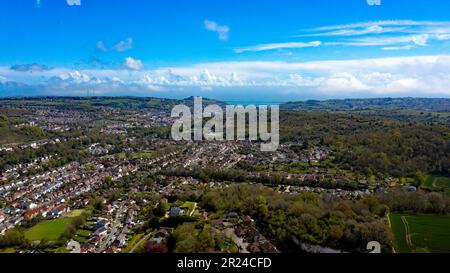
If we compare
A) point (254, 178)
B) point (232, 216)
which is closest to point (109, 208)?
point (232, 216)

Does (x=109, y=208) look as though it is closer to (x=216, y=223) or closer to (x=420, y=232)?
(x=216, y=223)

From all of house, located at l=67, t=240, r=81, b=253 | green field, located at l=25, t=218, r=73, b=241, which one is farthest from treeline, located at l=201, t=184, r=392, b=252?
green field, located at l=25, t=218, r=73, b=241

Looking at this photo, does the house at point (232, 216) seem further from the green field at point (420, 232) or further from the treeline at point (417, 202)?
the treeline at point (417, 202)

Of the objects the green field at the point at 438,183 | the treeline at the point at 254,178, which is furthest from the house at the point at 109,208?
the green field at the point at 438,183

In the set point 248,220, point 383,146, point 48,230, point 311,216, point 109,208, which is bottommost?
point 48,230
